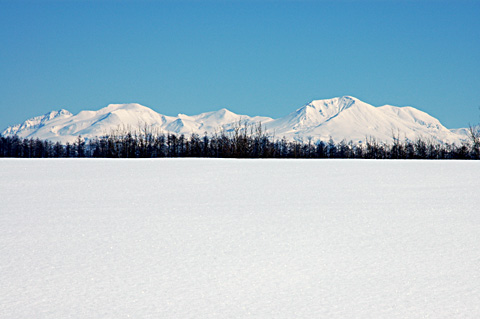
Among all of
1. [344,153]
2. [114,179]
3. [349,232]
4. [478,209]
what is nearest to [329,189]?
[478,209]

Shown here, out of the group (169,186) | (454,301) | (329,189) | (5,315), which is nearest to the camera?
(5,315)

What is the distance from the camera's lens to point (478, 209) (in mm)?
8352

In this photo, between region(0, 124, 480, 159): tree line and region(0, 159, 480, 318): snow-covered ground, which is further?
region(0, 124, 480, 159): tree line

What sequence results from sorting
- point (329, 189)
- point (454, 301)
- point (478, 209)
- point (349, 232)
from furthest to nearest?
point (329, 189) → point (478, 209) → point (349, 232) → point (454, 301)

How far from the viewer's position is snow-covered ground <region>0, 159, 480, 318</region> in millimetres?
4270

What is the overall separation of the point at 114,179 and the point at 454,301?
1062cm

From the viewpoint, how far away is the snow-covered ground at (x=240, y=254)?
14.0 ft

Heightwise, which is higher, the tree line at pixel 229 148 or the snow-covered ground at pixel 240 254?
the tree line at pixel 229 148

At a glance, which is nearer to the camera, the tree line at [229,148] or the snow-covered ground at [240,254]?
the snow-covered ground at [240,254]

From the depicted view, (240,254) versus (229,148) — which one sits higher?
(229,148)

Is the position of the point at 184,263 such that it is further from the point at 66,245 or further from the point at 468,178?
the point at 468,178

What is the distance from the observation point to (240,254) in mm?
5672

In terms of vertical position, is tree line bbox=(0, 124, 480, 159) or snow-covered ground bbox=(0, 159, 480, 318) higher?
tree line bbox=(0, 124, 480, 159)

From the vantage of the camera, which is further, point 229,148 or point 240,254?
point 229,148
